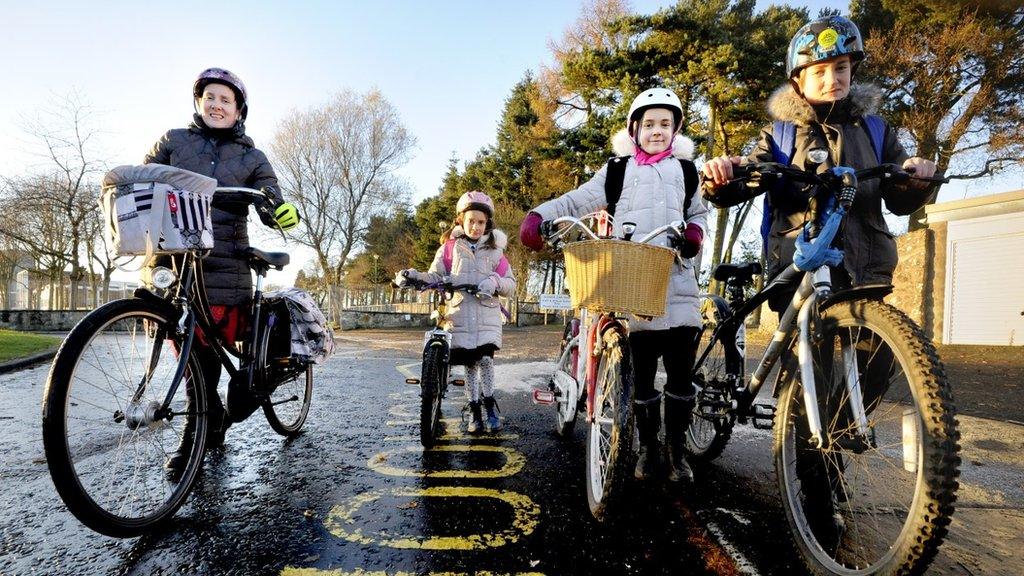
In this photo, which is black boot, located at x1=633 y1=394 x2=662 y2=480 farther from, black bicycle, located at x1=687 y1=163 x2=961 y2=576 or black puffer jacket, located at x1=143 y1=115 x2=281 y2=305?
black puffer jacket, located at x1=143 y1=115 x2=281 y2=305

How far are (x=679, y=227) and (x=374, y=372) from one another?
19.7 ft

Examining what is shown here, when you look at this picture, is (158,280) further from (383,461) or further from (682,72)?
(682,72)

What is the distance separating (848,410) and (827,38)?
1.82 metres

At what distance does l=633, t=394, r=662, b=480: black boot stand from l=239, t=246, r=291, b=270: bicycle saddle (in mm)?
2331

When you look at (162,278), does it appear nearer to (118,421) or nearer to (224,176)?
(118,421)

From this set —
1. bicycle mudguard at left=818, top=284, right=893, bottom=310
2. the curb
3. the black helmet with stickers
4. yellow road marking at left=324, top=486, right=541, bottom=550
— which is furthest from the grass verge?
the black helmet with stickers

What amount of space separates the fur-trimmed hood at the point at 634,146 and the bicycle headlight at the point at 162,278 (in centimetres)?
253

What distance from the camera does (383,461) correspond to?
305cm

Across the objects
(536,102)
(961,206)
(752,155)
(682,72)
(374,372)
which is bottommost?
(374,372)

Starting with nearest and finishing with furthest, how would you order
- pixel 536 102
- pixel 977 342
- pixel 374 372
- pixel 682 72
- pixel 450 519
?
1. pixel 450 519
2. pixel 374 372
3. pixel 977 342
4. pixel 682 72
5. pixel 536 102

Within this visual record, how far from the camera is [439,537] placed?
2.02 m

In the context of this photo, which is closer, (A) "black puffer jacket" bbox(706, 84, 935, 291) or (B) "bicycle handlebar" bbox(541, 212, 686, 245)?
(A) "black puffer jacket" bbox(706, 84, 935, 291)

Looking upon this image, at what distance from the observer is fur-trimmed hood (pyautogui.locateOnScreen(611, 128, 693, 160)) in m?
2.93

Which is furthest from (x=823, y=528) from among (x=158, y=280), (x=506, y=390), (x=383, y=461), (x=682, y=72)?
(x=682, y=72)
